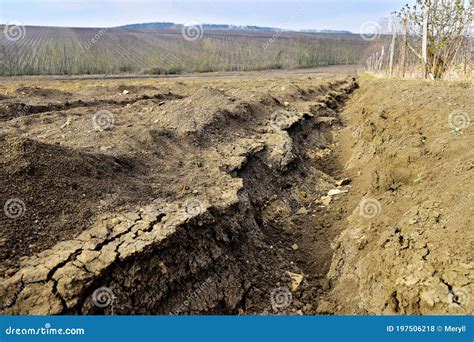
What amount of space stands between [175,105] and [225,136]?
2.09 m

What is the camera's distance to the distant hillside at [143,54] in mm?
34062

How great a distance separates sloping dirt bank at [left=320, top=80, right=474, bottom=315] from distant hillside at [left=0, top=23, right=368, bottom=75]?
2592cm

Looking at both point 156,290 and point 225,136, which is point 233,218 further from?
point 225,136

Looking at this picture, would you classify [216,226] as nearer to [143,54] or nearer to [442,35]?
[442,35]

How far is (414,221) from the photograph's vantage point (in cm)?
388

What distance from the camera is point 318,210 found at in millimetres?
6055

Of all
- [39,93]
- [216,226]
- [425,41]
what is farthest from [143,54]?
[216,226]

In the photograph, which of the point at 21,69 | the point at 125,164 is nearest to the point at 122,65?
the point at 21,69

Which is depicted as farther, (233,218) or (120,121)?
(120,121)

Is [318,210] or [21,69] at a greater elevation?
[21,69]

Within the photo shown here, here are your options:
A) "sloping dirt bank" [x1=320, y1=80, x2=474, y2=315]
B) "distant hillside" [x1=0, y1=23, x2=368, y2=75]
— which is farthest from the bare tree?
"distant hillside" [x1=0, y1=23, x2=368, y2=75]

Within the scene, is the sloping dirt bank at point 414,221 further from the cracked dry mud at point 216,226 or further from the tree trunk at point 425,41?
the tree trunk at point 425,41

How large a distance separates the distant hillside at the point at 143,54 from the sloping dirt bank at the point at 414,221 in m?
25.9

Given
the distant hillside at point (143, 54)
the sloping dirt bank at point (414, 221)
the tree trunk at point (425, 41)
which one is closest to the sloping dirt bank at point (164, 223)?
the sloping dirt bank at point (414, 221)
